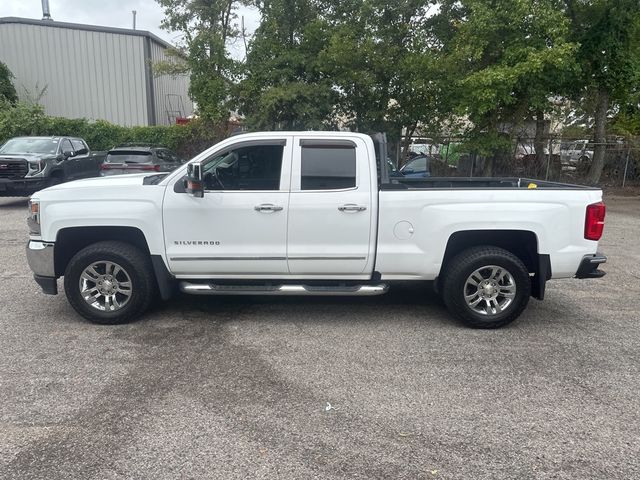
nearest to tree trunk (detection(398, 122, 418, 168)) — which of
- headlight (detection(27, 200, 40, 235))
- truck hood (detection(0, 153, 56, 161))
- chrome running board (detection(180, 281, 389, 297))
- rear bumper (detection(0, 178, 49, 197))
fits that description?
truck hood (detection(0, 153, 56, 161))

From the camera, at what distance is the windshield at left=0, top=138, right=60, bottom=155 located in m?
13.8

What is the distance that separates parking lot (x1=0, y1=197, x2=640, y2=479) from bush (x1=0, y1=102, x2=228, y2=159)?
15.7 m

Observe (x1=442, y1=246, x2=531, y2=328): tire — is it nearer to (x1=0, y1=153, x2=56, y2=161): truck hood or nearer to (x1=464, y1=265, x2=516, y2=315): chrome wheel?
(x1=464, y1=265, x2=516, y2=315): chrome wheel

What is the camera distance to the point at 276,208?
5113 mm

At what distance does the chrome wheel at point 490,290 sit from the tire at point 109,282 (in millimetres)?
3235

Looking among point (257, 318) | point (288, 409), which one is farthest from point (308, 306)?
point (288, 409)

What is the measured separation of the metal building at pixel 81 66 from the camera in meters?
24.0

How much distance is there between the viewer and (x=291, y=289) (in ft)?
17.1

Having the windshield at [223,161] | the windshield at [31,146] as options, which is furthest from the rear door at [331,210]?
the windshield at [31,146]

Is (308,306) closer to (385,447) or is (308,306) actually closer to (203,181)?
(203,181)

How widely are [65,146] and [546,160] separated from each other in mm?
16063

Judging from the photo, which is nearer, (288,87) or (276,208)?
(276,208)

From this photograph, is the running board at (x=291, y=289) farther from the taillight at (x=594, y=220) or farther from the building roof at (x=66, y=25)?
the building roof at (x=66, y=25)

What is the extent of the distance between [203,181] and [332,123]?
45.1 ft
